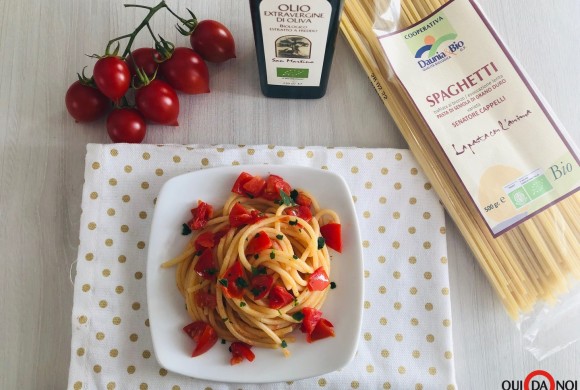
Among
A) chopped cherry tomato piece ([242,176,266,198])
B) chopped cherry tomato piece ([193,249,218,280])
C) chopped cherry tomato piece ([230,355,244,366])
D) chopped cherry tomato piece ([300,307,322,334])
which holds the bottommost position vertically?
chopped cherry tomato piece ([230,355,244,366])

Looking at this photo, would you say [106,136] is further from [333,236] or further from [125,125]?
[333,236]

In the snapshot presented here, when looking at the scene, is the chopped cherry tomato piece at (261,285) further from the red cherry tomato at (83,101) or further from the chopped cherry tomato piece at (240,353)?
the red cherry tomato at (83,101)

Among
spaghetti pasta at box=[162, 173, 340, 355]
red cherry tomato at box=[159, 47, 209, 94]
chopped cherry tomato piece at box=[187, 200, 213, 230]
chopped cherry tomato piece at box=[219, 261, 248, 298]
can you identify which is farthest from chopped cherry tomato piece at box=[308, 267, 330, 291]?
red cherry tomato at box=[159, 47, 209, 94]

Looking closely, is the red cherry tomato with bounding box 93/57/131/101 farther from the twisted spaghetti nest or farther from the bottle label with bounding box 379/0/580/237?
the bottle label with bounding box 379/0/580/237

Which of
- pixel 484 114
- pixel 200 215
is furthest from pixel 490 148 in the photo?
pixel 200 215

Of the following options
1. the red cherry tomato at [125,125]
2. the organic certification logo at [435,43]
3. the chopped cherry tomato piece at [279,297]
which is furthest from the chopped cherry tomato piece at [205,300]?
the organic certification logo at [435,43]

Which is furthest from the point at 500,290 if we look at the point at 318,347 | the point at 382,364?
the point at 318,347
